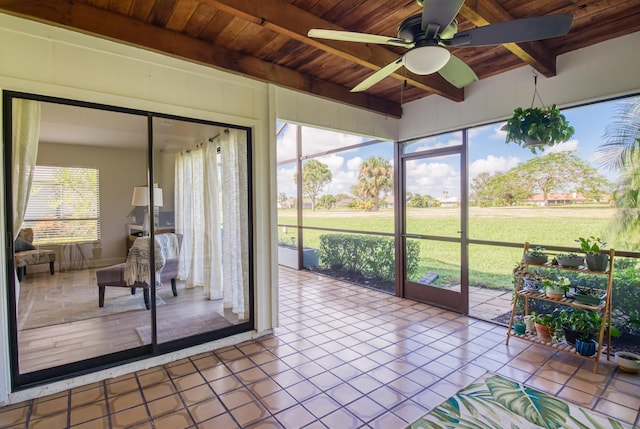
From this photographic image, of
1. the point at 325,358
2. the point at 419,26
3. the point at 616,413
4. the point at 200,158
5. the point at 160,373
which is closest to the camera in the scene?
the point at 419,26

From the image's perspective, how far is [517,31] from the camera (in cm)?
184

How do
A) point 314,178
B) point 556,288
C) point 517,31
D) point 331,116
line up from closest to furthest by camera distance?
point 517,31
point 556,288
point 331,116
point 314,178

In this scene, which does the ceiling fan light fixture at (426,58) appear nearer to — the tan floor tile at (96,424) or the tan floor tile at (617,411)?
the tan floor tile at (617,411)

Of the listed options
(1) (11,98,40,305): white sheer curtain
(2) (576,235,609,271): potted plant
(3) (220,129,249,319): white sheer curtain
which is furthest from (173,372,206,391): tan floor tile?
(2) (576,235,609,271): potted plant

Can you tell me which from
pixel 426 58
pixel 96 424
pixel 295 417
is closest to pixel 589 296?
pixel 426 58

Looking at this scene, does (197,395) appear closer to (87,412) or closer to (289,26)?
(87,412)

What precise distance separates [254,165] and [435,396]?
2679 millimetres

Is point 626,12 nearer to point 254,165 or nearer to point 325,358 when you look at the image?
point 254,165

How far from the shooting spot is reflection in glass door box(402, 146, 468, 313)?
14.0 ft

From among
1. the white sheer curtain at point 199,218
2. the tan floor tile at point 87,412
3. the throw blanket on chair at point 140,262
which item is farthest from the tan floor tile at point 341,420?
the throw blanket on chair at point 140,262

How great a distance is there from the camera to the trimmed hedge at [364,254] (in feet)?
16.2

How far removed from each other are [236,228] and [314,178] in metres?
3.55

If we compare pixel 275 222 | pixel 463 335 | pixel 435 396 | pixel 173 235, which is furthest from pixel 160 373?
pixel 463 335

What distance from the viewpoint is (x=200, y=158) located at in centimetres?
339
